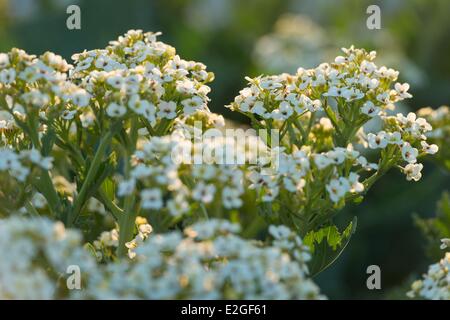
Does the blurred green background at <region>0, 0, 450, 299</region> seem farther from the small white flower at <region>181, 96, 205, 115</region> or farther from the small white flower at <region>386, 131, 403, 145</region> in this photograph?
the small white flower at <region>181, 96, 205, 115</region>

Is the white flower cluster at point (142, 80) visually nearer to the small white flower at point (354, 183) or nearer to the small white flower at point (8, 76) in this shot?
the small white flower at point (8, 76)

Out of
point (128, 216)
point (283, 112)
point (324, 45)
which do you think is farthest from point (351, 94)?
point (324, 45)

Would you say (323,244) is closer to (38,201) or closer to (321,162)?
(321,162)

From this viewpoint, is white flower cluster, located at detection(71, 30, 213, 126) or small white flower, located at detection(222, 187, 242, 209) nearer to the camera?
small white flower, located at detection(222, 187, 242, 209)

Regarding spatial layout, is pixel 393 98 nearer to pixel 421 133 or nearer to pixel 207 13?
pixel 421 133

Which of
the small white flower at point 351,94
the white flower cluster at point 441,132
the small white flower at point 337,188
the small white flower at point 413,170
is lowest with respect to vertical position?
the small white flower at point 337,188

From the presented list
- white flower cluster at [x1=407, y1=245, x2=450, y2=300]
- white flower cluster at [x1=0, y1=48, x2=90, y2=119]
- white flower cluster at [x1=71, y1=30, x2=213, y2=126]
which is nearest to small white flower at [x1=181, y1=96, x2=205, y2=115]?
white flower cluster at [x1=71, y1=30, x2=213, y2=126]

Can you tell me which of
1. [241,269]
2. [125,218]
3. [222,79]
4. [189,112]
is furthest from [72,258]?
[222,79]

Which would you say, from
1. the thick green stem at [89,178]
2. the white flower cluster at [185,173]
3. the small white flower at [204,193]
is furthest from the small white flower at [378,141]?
the thick green stem at [89,178]
